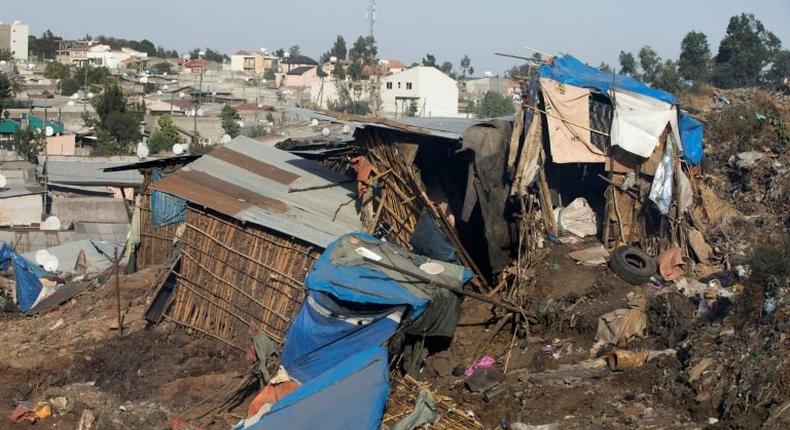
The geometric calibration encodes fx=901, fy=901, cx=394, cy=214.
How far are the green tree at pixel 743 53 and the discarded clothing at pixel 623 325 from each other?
62.3 ft

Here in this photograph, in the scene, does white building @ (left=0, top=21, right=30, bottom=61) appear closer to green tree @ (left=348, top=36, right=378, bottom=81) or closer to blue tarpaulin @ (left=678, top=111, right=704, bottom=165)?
green tree @ (left=348, top=36, right=378, bottom=81)

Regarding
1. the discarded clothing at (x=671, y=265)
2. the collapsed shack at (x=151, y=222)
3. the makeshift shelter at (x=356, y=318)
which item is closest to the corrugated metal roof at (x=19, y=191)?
the collapsed shack at (x=151, y=222)

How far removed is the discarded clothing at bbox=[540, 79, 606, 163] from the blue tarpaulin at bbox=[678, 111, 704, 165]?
1216 millimetres

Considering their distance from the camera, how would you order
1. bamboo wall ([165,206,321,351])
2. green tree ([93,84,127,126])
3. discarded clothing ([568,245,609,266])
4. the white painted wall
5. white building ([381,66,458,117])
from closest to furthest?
discarded clothing ([568,245,609,266]) → bamboo wall ([165,206,321,351]) → the white painted wall → green tree ([93,84,127,126]) → white building ([381,66,458,117])

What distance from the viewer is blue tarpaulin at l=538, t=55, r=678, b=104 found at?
36.4 feet

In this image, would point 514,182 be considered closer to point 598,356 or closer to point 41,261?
point 598,356

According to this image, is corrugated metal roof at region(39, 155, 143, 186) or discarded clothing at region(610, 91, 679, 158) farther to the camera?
corrugated metal roof at region(39, 155, 143, 186)

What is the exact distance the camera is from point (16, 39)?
67875mm

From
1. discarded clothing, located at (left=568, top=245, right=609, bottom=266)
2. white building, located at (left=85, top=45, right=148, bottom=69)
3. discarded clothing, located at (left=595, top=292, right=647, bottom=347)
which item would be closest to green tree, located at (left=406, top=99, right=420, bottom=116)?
discarded clothing, located at (left=568, top=245, right=609, bottom=266)

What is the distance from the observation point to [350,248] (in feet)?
33.8

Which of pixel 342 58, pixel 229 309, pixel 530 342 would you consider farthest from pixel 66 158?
pixel 342 58

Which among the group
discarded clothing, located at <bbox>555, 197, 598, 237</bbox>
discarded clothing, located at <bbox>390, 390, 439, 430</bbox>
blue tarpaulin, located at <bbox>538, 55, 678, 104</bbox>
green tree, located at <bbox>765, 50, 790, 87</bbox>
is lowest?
discarded clothing, located at <bbox>390, 390, 439, 430</bbox>

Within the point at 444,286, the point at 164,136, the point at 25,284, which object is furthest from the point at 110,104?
the point at 444,286

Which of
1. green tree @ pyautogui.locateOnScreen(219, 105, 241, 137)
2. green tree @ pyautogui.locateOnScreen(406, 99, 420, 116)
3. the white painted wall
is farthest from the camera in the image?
green tree @ pyautogui.locateOnScreen(406, 99, 420, 116)
